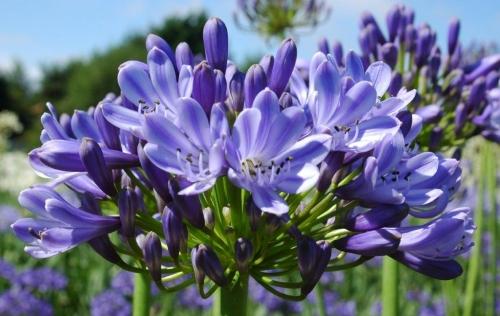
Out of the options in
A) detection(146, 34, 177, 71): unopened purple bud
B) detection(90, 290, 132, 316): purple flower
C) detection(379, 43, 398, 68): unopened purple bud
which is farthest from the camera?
detection(90, 290, 132, 316): purple flower

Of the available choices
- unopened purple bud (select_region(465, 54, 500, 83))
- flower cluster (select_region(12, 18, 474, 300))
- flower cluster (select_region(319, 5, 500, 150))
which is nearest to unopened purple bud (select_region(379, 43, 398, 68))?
flower cluster (select_region(319, 5, 500, 150))

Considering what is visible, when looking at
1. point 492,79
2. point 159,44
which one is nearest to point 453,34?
point 492,79

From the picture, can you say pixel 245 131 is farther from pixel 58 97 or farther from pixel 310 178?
pixel 58 97

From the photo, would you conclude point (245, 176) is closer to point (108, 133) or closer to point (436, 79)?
point (108, 133)

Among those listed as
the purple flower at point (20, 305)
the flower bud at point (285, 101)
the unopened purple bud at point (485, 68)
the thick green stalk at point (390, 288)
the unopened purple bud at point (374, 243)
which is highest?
the flower bud at point (285, 101)

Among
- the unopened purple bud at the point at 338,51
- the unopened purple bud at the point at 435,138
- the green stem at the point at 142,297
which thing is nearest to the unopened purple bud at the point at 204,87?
the green stem at the point at 142,297

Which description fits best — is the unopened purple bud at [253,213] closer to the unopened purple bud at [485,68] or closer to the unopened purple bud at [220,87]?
the unopened purple bud at [220,87]

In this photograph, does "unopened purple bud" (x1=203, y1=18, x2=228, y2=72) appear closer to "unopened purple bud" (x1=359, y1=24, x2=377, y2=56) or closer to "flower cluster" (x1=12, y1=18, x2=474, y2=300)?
"flower cluster" (x1=12, y1=18, x2=474, y2=300)
